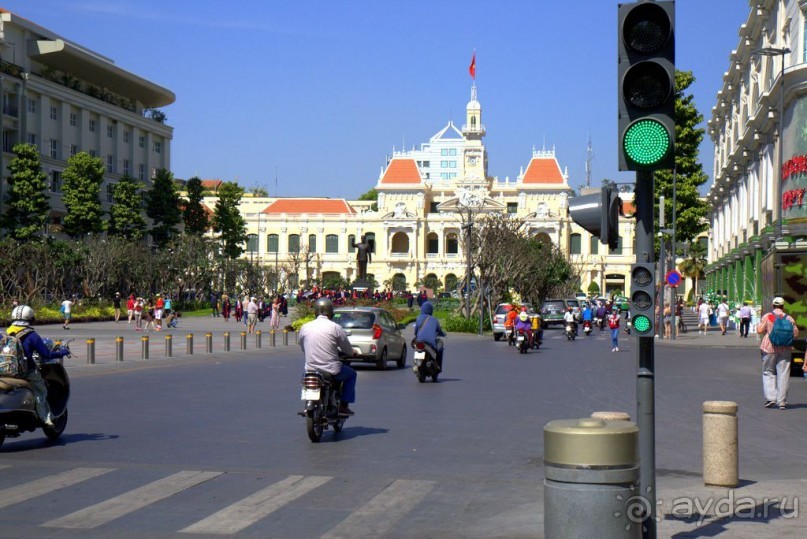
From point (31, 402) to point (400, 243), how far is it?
430 feet

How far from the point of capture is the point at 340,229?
13938 cm

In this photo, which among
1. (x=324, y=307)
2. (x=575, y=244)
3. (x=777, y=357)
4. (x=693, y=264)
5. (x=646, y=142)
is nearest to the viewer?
(x=646, y=142)

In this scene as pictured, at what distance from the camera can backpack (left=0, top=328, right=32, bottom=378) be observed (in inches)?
447

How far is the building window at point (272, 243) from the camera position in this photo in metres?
139

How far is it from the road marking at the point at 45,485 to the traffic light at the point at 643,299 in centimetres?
522

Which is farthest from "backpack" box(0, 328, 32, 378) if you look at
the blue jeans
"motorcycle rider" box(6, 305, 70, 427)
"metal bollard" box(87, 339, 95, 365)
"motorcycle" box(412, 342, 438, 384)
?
"metal bollard" box(87, 339, 95, 365)

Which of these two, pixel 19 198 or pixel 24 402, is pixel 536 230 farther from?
pixel 24 402

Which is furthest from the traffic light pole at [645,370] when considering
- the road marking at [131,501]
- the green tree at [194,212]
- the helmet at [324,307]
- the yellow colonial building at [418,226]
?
the yellow colonial building at [418,226]

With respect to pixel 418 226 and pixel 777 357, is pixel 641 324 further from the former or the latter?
pixel 418 226

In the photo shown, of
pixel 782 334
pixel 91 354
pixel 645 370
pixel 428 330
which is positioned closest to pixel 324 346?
pixel 645 370

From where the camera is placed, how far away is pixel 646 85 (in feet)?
22.0

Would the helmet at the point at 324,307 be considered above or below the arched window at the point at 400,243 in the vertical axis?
below

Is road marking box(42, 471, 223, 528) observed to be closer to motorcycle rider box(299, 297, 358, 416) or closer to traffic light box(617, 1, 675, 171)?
motorcycle rider box(299, 297, 358, 416)

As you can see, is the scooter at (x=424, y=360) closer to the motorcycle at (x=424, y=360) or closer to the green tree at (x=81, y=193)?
the motorcycle at (x=424, y=360)
